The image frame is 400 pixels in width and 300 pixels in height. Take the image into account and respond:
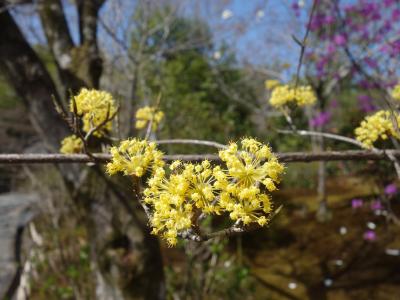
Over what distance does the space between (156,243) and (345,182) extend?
793 centimetres

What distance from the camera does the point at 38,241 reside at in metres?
6.66

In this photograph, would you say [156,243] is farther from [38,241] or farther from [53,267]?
[38,241]

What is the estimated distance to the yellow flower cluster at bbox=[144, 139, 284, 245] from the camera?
1.04 meters

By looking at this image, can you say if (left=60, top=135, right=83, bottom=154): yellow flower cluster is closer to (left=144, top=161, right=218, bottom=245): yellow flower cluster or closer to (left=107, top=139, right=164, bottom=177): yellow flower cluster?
(left=107, top=139, right=164, bottom=177): yellow flower cluster

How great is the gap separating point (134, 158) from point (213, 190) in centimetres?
28

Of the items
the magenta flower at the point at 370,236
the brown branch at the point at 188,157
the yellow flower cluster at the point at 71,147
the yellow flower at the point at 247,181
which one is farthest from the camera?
the magenta flower at the point at 370,236

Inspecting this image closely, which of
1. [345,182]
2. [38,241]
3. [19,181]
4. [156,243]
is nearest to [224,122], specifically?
[345,182]

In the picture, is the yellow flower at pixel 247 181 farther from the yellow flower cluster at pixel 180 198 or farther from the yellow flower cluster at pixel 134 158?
the yellow flower cluster at pixel 134 158

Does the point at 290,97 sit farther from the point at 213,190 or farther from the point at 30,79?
the point at 30,79

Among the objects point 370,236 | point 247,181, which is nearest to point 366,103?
point 370,236

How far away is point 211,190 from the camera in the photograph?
107 cm

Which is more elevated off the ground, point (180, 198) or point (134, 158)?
point (134, 158)

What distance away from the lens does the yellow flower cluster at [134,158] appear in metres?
1.19

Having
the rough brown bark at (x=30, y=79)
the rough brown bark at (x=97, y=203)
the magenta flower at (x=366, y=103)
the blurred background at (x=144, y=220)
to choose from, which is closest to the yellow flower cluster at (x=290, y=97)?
the blurred background at (x=144, y=220)
